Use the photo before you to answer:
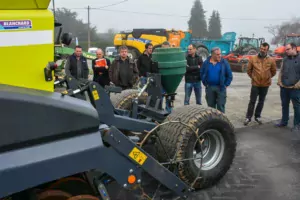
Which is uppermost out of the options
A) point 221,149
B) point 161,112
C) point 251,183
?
point 161,112

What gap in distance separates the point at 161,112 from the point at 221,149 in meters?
0.87

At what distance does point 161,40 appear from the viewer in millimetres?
22641

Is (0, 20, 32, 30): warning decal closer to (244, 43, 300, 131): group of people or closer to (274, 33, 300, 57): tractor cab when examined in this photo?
(244, 43, 300, 131): group of people

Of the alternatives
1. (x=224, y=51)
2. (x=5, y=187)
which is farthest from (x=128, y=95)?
(x=224, y=51)

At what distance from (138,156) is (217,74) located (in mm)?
3539

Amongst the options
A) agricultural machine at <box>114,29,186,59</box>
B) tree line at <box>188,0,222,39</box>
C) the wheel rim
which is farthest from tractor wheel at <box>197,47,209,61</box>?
tree line at <box>188,0,222,39</box>

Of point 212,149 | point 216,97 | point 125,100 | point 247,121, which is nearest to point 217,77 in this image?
point 216,97

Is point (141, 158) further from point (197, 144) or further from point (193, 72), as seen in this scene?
point (193, 72)

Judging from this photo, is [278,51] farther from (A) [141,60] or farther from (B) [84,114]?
(B) [84,114]

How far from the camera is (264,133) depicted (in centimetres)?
577

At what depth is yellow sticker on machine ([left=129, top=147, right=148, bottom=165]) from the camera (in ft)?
7.80

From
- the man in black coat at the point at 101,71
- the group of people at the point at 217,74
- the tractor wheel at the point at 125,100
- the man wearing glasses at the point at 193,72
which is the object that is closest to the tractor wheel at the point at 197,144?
the tractor wheel at the point at 125,100

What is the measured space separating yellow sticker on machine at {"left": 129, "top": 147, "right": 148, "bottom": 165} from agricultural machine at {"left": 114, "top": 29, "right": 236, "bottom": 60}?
788 inches

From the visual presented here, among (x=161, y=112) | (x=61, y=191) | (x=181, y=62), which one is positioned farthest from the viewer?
(x=181, y=62)
